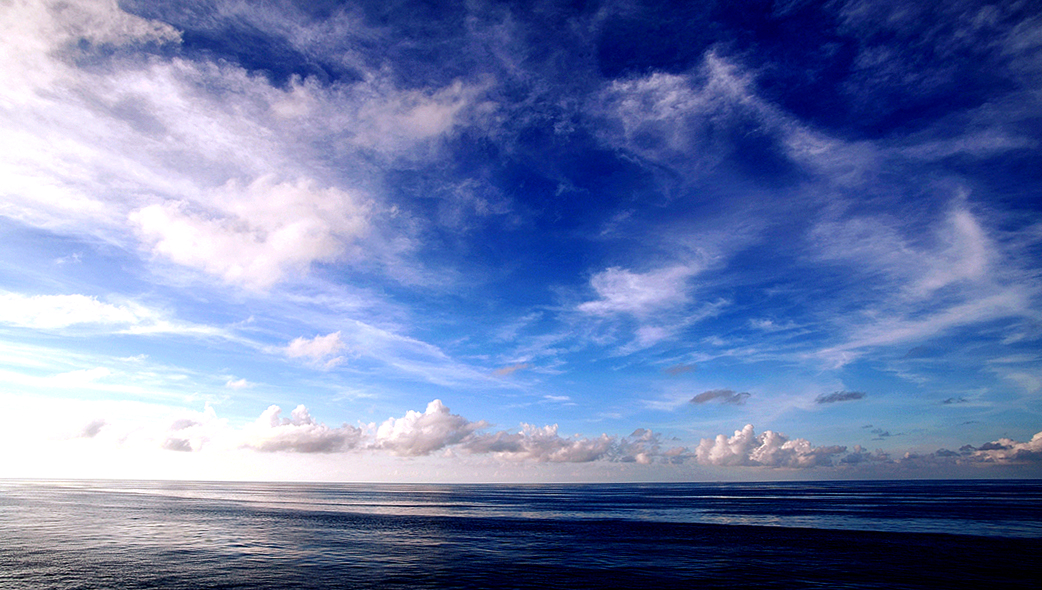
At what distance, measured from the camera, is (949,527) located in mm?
69000

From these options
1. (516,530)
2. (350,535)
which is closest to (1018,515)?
(516,530)

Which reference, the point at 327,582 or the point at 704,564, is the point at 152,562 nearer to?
the point at 327,582

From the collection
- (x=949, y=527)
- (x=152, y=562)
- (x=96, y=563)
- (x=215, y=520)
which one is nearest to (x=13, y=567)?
(x=96, y=563)

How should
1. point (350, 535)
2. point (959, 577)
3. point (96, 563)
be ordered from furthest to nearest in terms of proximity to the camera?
point (350, 535)
point (96, 563)
point (959, 577)

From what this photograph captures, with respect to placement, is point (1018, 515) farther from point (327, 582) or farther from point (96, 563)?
point (96, 563)

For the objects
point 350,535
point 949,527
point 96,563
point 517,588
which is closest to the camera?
point 517,588

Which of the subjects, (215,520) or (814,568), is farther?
(215,520)

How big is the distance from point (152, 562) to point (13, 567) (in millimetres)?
8634

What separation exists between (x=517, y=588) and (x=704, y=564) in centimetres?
1799

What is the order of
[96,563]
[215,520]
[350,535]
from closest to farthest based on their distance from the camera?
[96,563]
[350,535]
[215,520]

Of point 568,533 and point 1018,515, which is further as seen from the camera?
point 1018,515

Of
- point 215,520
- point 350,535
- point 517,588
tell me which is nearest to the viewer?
point 517,588

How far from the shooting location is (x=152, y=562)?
4119 centimetres

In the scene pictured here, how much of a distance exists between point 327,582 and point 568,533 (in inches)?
1493
